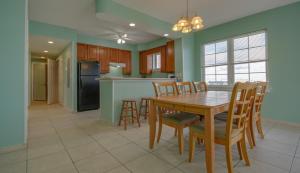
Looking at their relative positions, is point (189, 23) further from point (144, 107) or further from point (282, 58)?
point (282, 58)

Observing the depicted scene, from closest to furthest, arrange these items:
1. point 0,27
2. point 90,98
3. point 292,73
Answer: point 0,27
point 292,73
point 90,98

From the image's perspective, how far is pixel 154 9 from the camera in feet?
10.9

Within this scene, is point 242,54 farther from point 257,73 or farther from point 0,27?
point 0,27

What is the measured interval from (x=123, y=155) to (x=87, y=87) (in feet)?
11.3

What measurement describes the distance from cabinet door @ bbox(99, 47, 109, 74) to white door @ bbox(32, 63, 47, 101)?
15.3 feet

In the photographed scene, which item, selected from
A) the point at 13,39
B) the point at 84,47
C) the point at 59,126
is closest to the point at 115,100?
the point at 59,126

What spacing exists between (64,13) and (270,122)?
5.66 metres

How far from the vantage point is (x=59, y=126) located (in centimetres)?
311

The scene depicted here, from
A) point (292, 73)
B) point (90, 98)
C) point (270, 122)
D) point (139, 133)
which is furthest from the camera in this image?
point (90, 98)

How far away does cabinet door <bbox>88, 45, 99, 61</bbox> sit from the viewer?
5.15 metres

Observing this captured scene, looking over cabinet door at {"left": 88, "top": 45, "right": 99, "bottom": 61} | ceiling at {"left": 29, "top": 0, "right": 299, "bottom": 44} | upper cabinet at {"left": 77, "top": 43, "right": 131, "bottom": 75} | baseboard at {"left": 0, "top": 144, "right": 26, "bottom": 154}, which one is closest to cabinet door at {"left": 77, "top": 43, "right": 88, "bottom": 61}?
upper cabinet at {"left": 77, "top": 43, "right": 131, "bottom": 75}

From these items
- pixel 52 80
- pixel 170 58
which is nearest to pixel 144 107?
pixel 170 58

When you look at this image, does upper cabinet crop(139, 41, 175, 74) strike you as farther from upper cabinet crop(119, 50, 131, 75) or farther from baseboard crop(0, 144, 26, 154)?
baseboard crop(0, 144, 26, 154)

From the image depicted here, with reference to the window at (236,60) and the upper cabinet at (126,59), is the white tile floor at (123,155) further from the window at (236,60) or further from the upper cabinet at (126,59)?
the upper cabinet at (126,59)
